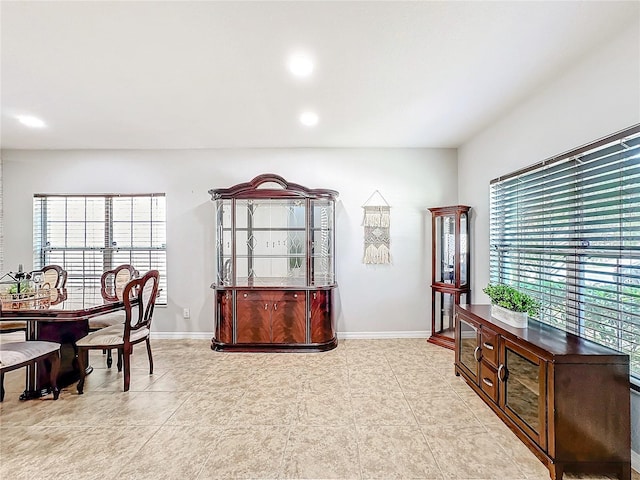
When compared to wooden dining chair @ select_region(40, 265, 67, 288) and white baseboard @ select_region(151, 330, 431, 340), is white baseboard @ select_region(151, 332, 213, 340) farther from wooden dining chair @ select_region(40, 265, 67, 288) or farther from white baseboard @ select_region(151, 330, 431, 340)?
wooden dining chair @ select_region(40, 265, 67, 288)

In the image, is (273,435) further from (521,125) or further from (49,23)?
(521,125)

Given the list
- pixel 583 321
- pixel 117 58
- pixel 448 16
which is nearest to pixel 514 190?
pixel 583 321

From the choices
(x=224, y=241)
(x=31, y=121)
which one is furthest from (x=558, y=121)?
(x=31, y=121)

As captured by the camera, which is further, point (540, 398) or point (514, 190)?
point (514, 190)

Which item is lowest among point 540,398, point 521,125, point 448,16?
point 540,398

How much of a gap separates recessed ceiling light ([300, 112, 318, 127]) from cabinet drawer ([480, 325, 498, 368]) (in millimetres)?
2525

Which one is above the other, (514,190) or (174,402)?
(514,190)

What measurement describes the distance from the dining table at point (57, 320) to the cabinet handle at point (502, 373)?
3.29m

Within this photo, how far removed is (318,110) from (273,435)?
9.25 feet

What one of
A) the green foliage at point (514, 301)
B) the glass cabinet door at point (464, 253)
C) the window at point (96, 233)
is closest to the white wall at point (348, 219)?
the window at point (96, 233)

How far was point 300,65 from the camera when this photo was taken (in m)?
2.35

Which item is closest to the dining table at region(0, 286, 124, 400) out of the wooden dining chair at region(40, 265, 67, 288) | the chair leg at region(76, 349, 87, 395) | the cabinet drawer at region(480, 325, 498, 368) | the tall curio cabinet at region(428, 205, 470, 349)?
the chair leg at region(76, 349, 87, 395)

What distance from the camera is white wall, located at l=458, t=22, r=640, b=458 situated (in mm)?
1950

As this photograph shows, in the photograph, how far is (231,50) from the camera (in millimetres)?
2164
